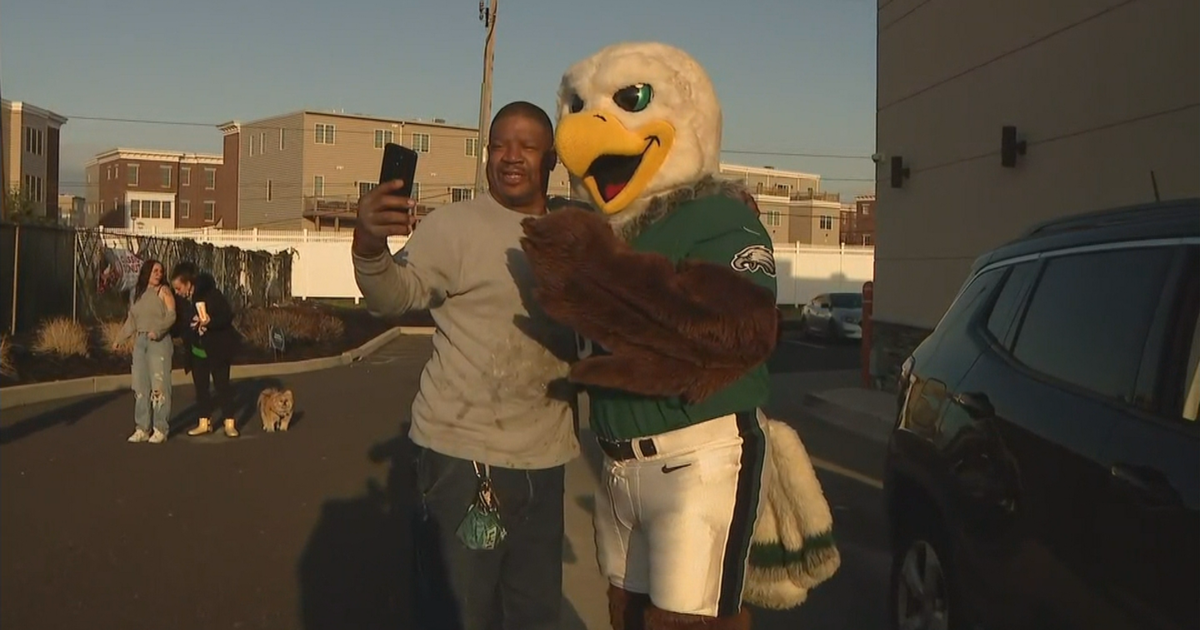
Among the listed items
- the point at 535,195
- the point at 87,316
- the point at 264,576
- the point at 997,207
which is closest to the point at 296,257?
the point at 87,316

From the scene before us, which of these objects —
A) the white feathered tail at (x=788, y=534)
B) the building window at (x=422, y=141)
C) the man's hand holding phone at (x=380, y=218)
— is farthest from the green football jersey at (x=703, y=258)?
the building window at (x=422, y=141)

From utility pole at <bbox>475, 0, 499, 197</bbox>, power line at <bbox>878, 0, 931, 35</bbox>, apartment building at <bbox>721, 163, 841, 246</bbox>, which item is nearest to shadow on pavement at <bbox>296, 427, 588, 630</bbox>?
power line at <bbox>878, 0, 931, 35</bbox>

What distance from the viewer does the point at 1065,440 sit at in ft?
10.8

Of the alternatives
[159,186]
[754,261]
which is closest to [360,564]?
[754,261]

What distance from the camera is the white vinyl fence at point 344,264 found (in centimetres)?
3997

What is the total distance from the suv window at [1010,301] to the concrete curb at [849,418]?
691cm

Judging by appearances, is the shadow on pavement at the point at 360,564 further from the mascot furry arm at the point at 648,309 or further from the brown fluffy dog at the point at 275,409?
the brown fluffy dog at the point at 275,409

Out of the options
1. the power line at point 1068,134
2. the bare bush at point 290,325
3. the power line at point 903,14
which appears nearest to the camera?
the power line at point 1068,134

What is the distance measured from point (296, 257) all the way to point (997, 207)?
98.7ft

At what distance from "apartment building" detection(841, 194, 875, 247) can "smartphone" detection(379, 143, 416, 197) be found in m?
78.8

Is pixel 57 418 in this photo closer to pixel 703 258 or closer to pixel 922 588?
pixel 922 588

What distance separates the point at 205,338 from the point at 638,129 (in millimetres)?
9496

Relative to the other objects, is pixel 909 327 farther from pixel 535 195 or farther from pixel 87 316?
pixel 87 316

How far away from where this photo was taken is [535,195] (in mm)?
3344
